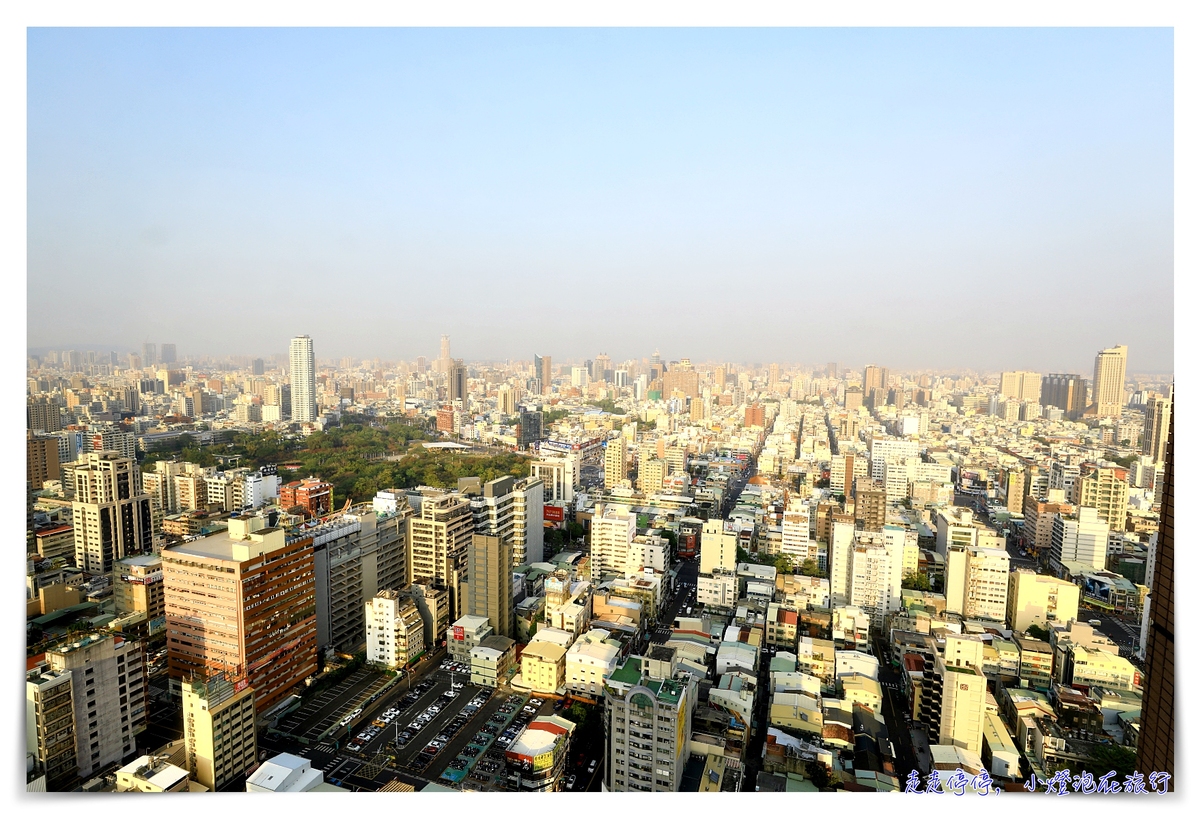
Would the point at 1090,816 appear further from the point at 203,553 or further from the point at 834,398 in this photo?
the point at 834,398

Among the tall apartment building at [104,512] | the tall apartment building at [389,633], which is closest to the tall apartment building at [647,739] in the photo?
the tall apartment building at [389,633]

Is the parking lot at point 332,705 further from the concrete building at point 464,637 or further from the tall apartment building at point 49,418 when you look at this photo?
the tall apartment building at point 49,418

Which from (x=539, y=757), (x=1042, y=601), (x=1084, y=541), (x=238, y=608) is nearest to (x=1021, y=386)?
(x=1084, y=541)

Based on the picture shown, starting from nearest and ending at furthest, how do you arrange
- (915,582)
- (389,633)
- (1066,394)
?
(389,633) → (915,582) → (1066,394)

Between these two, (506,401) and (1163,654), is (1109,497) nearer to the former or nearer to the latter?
(1163,654)

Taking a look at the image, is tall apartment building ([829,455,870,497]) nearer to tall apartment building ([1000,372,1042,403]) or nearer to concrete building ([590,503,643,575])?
tall apartment building ([1000,372,1042,403])

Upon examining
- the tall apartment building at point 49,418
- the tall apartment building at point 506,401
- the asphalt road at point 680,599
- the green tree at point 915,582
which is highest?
the tall apartment building at point 49,418
